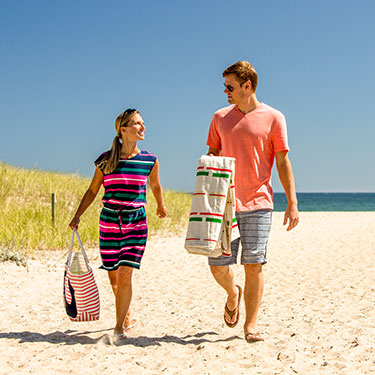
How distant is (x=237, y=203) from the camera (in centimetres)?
376

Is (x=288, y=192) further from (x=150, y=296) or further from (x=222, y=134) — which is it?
(x=150, y=296)

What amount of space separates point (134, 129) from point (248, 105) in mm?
921

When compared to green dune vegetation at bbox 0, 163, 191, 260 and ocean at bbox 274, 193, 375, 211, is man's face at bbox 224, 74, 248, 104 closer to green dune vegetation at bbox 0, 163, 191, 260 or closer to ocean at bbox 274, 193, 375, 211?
green dune vegetation at bbox 0, 163, 191, 260

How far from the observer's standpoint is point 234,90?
A: 12.6 feet

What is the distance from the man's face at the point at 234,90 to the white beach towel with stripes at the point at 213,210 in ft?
1.77

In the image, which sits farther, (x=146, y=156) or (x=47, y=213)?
(x=47, y=213)

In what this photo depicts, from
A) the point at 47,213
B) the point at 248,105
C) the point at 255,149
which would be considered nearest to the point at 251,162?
the point at 255,149

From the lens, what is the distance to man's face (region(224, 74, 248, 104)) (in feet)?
12.6

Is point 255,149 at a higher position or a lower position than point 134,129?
lower

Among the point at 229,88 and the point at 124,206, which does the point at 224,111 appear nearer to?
the point at 229,88

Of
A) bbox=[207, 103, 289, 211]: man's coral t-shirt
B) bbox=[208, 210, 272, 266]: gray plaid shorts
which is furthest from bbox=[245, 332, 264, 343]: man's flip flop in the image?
bbox=[207, 103, 289, 211]: man's coral t-shirt

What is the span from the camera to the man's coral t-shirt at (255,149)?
12.2 ft

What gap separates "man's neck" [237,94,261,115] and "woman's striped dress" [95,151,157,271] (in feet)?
3.01

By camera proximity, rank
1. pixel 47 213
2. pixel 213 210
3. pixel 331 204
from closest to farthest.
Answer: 1. pixel 213 210
2. pixel 47 213
3. pixel 331 204
